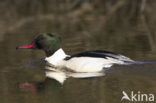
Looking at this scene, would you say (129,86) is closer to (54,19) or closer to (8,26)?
(8,26)

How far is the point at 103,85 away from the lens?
824 cm

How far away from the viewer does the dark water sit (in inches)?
299

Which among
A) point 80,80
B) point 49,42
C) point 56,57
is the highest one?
point 49,42

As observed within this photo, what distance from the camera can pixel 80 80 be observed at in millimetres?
8734

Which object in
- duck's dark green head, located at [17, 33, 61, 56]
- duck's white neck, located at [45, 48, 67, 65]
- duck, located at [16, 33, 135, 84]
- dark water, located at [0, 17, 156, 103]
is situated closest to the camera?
dark water, located at [0, 17, 156, 103]

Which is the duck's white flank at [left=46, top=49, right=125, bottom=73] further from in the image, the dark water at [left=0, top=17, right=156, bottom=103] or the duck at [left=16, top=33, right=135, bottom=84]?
the dark water at [left=0, top=17, right=156, bottom=103]

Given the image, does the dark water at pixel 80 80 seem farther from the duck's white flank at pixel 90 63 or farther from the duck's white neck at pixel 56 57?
the duck's white neck at pixel 56 57

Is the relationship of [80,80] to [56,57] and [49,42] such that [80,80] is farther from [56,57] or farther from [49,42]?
[49,42]

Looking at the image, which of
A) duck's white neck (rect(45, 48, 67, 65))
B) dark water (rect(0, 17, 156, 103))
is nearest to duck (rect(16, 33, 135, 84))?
duck's white neck (rect(45, 48, 67, 65))

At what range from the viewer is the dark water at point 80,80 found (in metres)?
7.61

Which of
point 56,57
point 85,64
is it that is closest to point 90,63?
point 85,64

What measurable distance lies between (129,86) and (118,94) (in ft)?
1.79

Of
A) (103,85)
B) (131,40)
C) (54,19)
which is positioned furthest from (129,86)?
(54,19)

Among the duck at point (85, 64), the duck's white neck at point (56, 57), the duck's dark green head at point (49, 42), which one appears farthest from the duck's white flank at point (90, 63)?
the duck's dark green head at point (49, 42)
